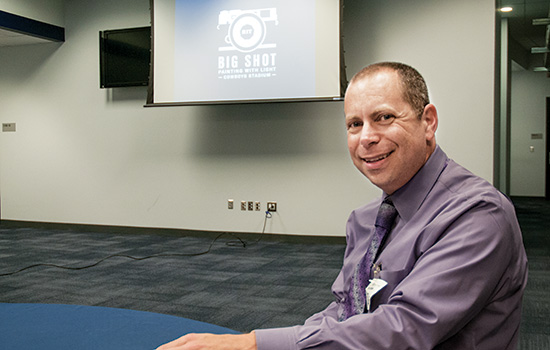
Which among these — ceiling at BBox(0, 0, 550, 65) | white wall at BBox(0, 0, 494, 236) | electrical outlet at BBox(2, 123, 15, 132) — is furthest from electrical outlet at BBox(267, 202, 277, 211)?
electrical outlet at BBox(2, 123, 15, 132)

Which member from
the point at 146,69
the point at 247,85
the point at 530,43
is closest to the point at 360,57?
the point at 247,85

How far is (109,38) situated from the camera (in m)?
6.11

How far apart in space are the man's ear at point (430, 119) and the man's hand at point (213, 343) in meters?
0.47

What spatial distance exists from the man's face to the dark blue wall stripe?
5885mm

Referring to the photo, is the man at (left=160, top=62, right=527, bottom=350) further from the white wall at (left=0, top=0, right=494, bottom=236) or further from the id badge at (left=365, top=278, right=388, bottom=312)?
the white wall at (left=0, top=0, right=494, bottom=236)

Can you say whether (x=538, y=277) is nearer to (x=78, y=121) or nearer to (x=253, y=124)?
(x=253, y=124)

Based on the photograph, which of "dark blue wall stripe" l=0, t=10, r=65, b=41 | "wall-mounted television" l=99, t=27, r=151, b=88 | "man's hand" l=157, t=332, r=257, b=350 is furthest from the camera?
"wall-mounted television" l=99, t=27, r=151, b=88

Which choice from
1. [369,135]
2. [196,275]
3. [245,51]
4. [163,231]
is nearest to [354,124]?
[369,135]

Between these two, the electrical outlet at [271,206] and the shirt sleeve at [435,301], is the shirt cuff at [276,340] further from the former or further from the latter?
the electrical outlet at [271,206]

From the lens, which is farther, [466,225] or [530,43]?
[530,43]

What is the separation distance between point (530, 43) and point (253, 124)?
6588 mm

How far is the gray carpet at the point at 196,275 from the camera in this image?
3.10 metres

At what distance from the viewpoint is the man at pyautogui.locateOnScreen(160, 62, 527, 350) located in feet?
2.42

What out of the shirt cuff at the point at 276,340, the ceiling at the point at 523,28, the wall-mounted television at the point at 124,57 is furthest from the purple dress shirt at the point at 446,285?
the ceiling at the point at 523,28
